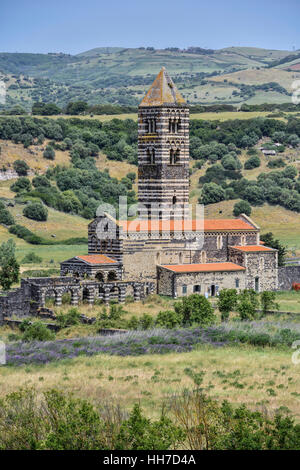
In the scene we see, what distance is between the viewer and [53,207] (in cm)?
10369

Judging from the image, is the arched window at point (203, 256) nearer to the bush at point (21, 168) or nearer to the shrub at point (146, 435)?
the shrub at point (146, 435)

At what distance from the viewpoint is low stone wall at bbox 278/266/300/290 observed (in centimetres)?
6569

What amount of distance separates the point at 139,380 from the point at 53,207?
66123 mm

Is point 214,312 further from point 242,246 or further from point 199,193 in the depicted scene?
point 199,193

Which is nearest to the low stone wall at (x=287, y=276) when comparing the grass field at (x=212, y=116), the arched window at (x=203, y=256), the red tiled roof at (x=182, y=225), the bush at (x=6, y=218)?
the red tiled roof at (x=182, y=225)

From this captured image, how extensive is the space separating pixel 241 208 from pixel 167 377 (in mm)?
62204

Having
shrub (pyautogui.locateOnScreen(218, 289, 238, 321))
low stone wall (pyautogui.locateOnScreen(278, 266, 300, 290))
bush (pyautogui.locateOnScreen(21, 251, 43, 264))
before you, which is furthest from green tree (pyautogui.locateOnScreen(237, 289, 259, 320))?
bush (pyautogui.locateOnScreen(21, 251, 43, 264))

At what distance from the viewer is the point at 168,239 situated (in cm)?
6209

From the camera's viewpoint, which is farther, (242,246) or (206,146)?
(206,146)

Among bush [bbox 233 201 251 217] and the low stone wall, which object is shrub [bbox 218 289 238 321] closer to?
the low stone wall

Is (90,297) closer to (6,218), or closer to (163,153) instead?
(163,153)

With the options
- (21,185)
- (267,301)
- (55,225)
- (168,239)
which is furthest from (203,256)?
(21,185)

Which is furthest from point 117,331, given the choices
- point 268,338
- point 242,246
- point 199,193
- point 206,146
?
point 206,146

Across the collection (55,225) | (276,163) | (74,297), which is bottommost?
(55,225)
